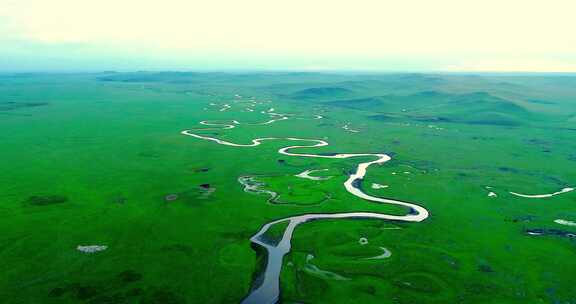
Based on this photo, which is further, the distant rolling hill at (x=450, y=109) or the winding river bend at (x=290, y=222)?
the distant rolling hill at (x=450, y=109)

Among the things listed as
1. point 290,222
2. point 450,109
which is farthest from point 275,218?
point 450,109

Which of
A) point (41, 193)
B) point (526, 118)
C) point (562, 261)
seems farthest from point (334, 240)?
point (526, 118)

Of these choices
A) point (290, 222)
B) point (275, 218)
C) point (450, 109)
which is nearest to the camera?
point (290, 222)

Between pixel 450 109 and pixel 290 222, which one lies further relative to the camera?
pixel 450 109

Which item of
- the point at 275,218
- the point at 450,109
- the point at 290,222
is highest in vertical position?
the point at 450,109

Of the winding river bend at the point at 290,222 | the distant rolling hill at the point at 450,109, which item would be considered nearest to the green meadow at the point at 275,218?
the winding river bend at the point at 290,222

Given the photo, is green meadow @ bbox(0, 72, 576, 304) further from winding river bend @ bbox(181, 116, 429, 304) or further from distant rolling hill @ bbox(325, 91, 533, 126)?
distant rolling hill @ bbox(325, 91, 533, 126)

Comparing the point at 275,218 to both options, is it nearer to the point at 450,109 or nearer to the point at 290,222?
the point at 290,222

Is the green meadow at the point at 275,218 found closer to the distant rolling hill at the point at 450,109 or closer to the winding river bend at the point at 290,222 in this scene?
the winding river bend at the point at 290,222

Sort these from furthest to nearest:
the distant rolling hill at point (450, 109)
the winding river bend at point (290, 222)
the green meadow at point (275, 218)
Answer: the distant rolling hill at point (450, 109)
the green meadow at point (275, 218)
the winding river bend at point (290, 222)

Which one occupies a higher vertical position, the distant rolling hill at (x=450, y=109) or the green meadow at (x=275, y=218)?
the distant rolling hill at (x=450, y=109)
